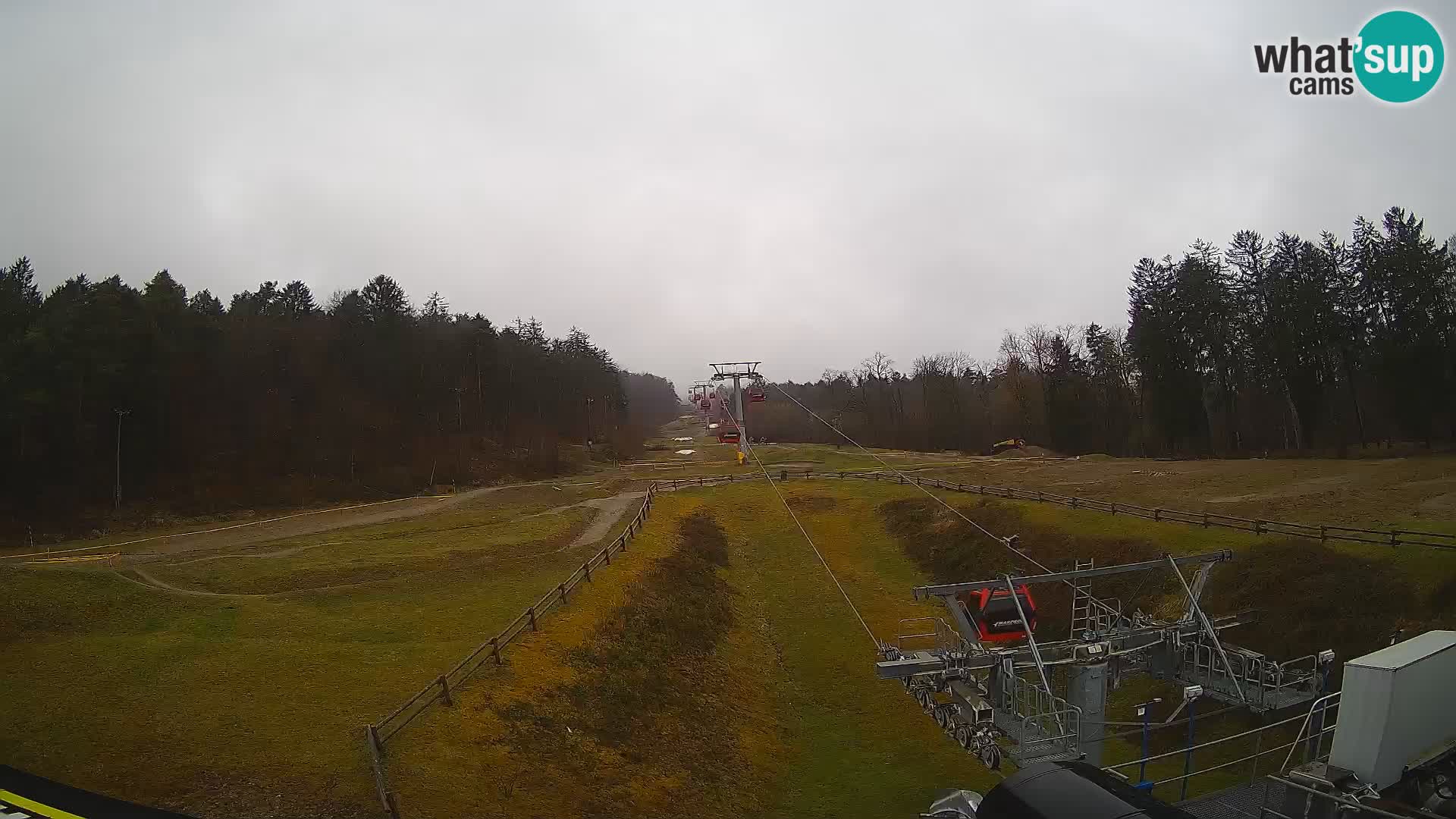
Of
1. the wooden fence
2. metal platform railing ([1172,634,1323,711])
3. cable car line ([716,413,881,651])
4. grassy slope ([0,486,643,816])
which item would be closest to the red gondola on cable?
cable car line ([716,413,881,651])

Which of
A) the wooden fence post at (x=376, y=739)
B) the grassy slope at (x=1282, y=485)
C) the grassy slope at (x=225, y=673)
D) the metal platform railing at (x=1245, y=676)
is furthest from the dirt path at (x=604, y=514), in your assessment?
the grassy slope at (x=1282, y=485)

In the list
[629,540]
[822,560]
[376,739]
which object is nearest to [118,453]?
[629,540]

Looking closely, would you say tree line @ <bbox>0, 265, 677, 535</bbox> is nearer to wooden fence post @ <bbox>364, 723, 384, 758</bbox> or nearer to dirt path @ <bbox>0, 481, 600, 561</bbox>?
dirt path @ <bbox>0, 481, 600, 561</bbox>

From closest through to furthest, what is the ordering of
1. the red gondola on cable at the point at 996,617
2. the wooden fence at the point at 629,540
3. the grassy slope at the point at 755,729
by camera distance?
the grassy slope at the point at 755,729 → the wooden fence at the point at 629,540 → the red gondola on cable at the point at 996,617

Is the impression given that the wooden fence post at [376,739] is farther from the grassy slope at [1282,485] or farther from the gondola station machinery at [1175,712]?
the grassy slope at [1282,485]

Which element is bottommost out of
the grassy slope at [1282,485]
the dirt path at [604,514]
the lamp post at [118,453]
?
the dirt path at [604,514]

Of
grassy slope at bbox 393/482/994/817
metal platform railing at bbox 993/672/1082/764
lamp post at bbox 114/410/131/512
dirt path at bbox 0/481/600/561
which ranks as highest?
lamp post at bbox 114/410/131/512
